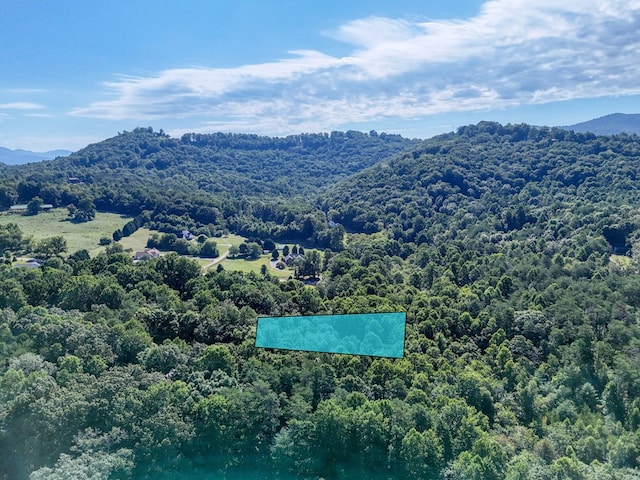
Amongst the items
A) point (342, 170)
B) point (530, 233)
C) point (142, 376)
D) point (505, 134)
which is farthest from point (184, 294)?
point (342, 170)

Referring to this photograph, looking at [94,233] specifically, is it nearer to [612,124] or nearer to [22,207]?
[22,207]

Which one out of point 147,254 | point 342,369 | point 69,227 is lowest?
point 342,369

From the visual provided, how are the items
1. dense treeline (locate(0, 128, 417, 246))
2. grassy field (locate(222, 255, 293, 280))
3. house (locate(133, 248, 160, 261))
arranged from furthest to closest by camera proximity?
1. dense treeline (locate(0, 128, 417, 246))
2. grassy field (locate(222, 255, 293, 280))
3. house (locate(133, 248, 160, 261))

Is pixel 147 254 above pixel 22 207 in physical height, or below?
below

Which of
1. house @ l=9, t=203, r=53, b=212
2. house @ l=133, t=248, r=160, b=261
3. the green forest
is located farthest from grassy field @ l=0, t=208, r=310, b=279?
the green forest

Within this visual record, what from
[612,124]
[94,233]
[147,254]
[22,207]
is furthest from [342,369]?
[612,124]

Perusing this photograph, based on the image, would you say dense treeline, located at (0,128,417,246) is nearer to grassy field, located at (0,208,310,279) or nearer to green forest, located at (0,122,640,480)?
grassy field, located at (0,208,310,279)
